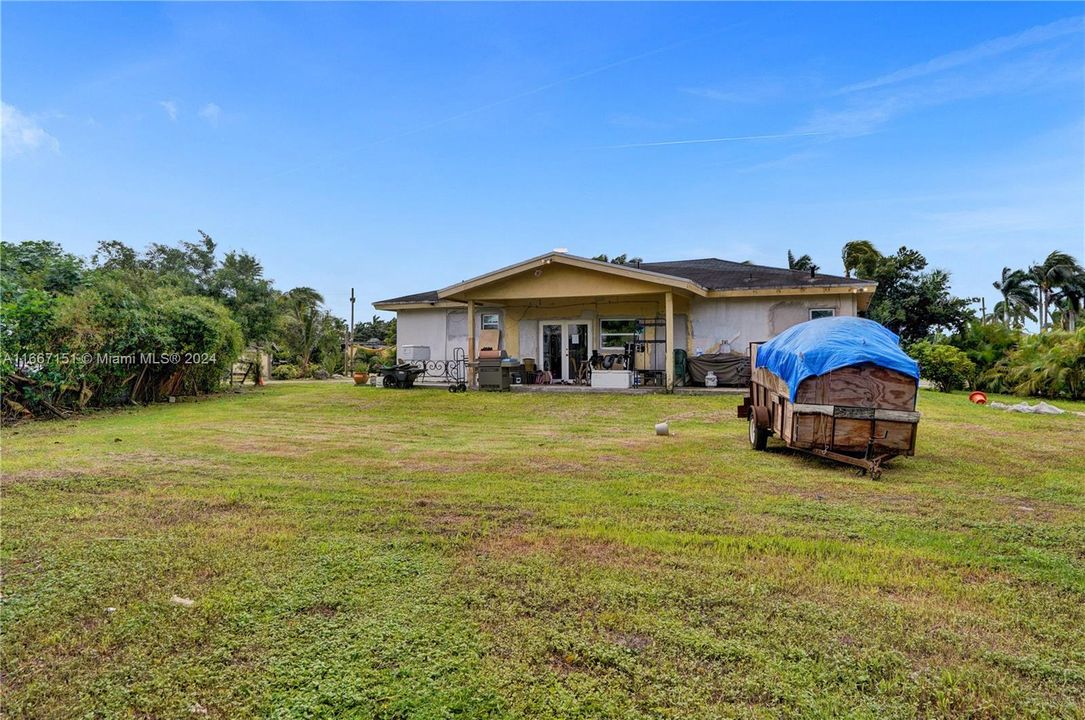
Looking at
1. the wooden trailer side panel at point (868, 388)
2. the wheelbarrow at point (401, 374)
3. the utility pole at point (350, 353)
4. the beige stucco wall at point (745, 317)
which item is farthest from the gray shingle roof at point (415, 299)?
the wooden trailer side panel at point (868, 388)

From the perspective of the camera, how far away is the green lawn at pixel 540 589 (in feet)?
6.77

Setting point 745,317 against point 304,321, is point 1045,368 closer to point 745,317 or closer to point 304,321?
point 745,317

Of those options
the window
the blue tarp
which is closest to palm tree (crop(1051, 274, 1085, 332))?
the window

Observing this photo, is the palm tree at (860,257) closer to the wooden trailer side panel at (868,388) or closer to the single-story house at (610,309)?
the single-story house at (610,309)

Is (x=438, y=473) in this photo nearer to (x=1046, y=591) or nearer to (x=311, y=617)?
(x=311, y=617)

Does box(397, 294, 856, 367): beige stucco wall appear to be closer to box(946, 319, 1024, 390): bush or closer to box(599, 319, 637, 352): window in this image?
box(599, 319, 637, 352): window

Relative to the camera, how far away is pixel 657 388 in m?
15.7

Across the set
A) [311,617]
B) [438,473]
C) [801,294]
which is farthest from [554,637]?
[801,294]

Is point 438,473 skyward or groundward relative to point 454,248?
groundward

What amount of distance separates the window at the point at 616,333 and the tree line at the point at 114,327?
1150cm

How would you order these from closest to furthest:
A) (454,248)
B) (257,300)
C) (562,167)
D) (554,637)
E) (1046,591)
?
(554,637) < (1046,591) < (562,167) < (257,300) < (454,248)

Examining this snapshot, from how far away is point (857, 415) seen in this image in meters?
5.91

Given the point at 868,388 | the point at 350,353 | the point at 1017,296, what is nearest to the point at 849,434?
the point at 868,388

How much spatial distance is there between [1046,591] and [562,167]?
1914cm
